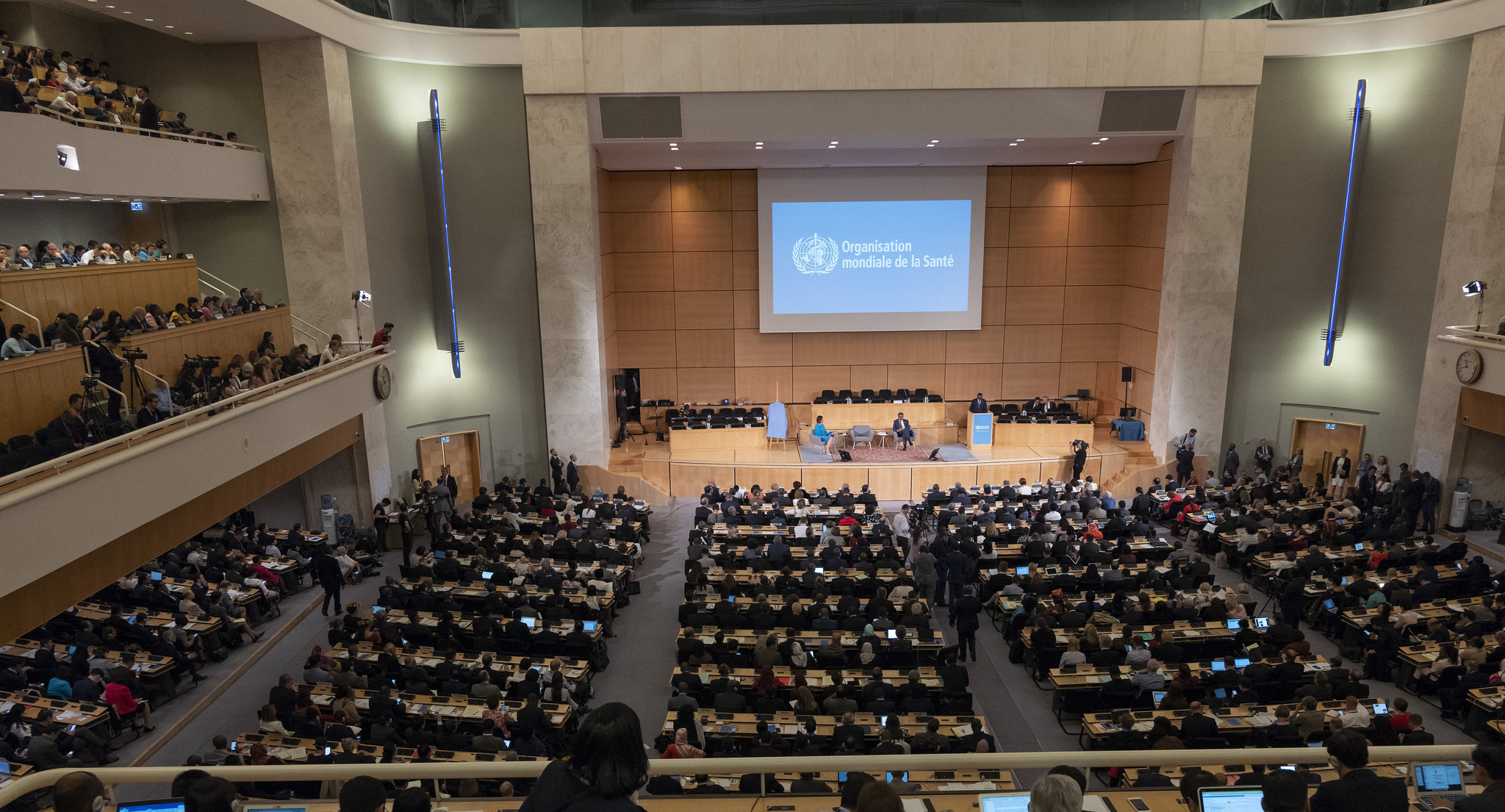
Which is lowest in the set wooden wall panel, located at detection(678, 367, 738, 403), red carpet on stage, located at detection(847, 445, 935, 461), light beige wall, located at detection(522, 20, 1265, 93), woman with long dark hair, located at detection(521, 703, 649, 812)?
red carpet on stage, located at detection(847, 445, 935, 461)

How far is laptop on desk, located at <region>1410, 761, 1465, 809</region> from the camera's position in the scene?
4.21 metres

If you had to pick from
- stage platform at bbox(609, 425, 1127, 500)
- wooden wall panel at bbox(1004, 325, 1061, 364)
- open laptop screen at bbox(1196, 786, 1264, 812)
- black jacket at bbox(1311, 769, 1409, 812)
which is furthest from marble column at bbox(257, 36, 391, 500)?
black jacket at bbox(1311, 769, 1409, 812)

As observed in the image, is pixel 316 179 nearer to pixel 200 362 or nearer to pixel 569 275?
pixel 569 275

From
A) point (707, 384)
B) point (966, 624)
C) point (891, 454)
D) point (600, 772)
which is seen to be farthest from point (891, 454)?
point (600, 772)

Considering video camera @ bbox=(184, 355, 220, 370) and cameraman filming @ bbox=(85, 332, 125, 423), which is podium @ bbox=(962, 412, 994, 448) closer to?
video camera @ bbox=(184, 355, 220, 370)

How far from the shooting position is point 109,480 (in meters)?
9.51

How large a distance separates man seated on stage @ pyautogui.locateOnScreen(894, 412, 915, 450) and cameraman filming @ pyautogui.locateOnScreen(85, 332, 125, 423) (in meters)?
16.8

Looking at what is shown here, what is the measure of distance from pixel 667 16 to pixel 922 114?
612 cm

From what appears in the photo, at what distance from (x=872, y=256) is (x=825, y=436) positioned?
17.3ft

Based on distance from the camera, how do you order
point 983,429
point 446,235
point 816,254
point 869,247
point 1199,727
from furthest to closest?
point 816,254 < point 869,247 < point 983,429 < point 446,235 < point 1199,727

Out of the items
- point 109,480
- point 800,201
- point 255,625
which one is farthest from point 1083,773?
point 800,201

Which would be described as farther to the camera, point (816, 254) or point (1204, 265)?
point (816, 254)

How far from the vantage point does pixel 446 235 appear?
64.6 feet

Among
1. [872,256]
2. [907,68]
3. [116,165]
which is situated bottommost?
[872,256]
